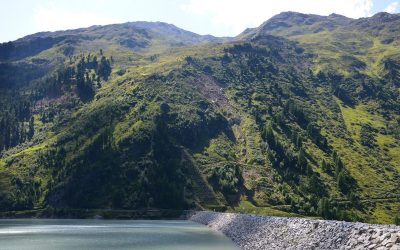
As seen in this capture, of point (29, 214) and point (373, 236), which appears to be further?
point (29, 214)

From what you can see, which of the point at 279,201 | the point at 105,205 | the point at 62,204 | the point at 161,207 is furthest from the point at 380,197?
the point at 62,204

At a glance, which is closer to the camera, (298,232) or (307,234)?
→ (307,234)

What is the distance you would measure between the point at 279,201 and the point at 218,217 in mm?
Result: 62227

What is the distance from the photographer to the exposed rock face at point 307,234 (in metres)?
36.7

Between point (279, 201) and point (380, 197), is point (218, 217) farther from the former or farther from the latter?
point (380, 197)

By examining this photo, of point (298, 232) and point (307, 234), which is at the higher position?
point (307, 234)

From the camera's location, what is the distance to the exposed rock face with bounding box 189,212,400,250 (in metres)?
36.7

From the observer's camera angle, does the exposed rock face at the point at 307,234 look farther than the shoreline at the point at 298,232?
No

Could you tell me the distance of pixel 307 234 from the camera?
179 feet

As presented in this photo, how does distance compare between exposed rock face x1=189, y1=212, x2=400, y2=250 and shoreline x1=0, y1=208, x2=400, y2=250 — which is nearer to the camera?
exposed rock face x1=189, y1=212, x2=400, y2=250

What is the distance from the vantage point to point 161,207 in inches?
7293

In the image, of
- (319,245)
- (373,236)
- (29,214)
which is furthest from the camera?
(29,214)

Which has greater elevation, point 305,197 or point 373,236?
point 373,236

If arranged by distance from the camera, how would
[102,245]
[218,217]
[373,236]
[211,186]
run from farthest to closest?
[211,186] → [218,217] → [102,245] → [373,236]
